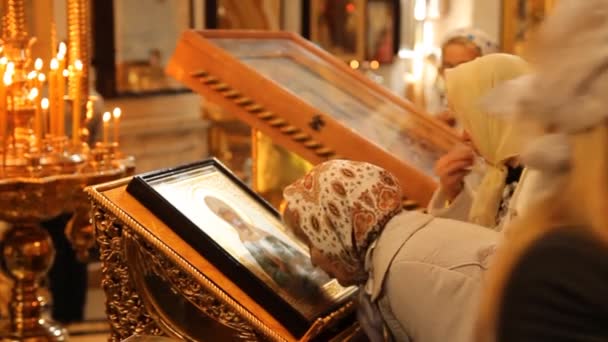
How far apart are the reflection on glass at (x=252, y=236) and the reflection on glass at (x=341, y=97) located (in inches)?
25.7

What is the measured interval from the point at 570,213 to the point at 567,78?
143 millimetres

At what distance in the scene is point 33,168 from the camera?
297 centimetres

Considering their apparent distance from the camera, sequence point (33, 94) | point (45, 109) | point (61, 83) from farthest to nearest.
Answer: point (45, 109) < point (61, 83) < point (33, 94)

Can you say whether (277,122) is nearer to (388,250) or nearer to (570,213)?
(388,250)

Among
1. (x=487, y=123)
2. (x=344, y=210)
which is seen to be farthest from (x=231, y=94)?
(x=344, y=210)

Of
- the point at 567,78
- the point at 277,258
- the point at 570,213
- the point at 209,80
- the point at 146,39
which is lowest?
the point at 146,39

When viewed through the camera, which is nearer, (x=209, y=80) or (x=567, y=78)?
(x=567, y=78)

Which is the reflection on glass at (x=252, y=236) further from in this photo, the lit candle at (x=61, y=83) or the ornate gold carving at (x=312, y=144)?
the lit candle at (x=61, y=83)

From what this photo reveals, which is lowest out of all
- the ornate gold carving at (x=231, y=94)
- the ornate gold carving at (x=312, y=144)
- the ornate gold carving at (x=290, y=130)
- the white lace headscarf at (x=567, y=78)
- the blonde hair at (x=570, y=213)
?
the ornate gold carving at (x=312, y=144)

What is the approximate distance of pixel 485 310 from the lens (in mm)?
1086

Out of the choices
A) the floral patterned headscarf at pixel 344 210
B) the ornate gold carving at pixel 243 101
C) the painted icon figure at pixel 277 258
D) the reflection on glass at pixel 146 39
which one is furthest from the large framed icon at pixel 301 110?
the reflection on glass at pixel 146 39

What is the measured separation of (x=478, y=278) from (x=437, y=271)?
7 cm

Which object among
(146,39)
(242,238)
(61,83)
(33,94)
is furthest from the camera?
(146,39)

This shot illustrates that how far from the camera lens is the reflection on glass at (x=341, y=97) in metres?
3.04
